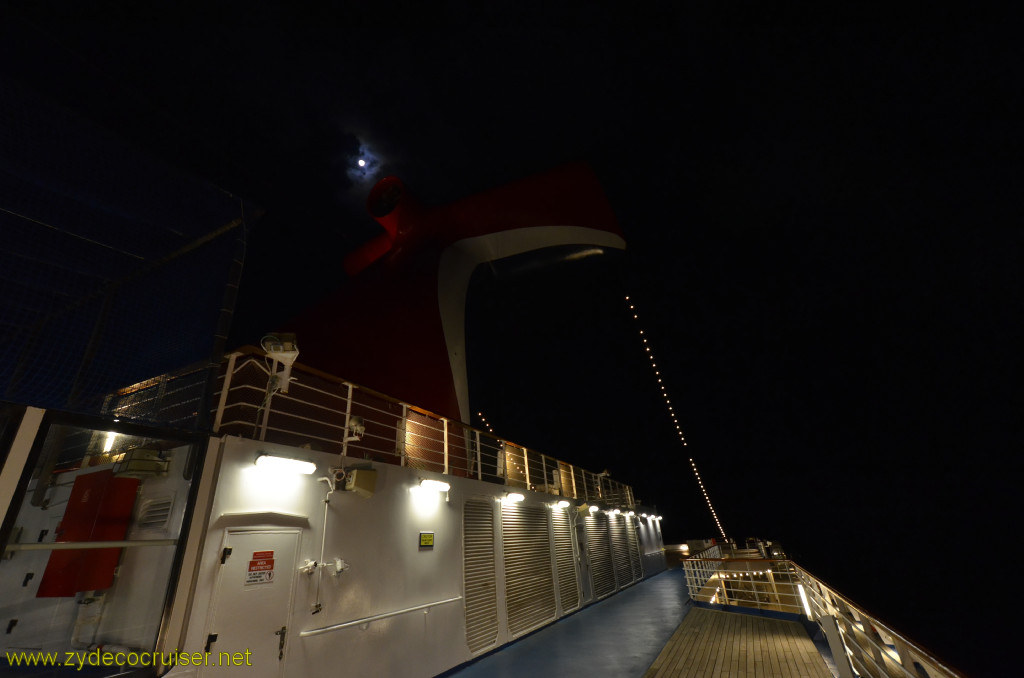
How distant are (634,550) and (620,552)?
2049 millimetres

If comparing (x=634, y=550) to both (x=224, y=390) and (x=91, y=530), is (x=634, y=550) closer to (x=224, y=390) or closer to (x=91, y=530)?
(x=224, y=390)

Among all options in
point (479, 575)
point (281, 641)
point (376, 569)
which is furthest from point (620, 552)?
point (281, 641)

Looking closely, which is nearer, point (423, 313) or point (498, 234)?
point (423, 313)

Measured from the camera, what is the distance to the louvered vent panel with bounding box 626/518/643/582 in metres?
14.4

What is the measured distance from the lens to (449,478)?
6.23 m

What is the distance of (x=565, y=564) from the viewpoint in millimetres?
9359

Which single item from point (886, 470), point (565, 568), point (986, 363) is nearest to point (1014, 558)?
point (886, 470)

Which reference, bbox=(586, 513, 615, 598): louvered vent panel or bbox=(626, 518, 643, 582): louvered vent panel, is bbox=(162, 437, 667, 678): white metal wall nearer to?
bbox=(586, 513, 615, 598): louvered vent panel

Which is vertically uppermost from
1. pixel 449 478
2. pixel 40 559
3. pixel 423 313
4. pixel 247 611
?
pixel 423 313

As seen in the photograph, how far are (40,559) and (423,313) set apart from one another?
7174 millimetres

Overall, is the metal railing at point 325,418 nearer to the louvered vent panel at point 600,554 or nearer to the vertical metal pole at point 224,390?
the vertical metal pole at point 224,390

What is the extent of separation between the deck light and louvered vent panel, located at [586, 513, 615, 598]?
8655 millimetres

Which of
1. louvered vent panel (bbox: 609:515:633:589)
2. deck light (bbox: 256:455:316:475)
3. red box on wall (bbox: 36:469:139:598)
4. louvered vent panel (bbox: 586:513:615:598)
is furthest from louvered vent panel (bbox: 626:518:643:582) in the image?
red box on wall (bbox: 36:469:139:598)

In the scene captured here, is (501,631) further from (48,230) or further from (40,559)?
(48,230)
